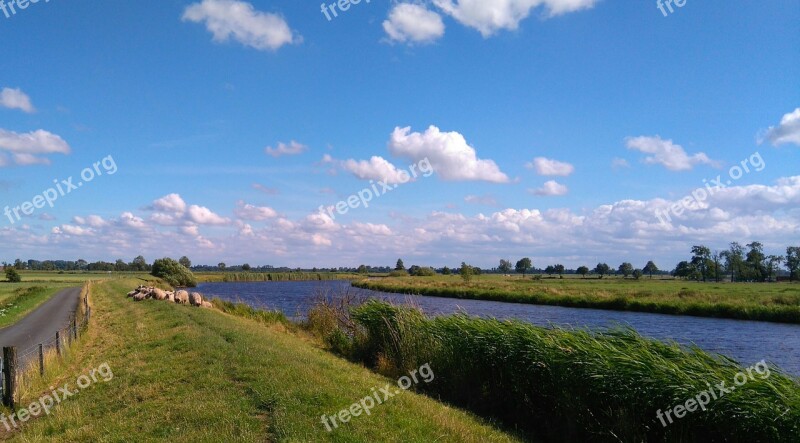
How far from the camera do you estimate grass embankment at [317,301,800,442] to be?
8484mm

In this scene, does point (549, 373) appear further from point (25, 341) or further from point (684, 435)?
point (25, 341)

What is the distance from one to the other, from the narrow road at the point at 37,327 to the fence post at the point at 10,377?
8.93 meters

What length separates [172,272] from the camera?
92188 millimetres

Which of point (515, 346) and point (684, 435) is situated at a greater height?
point (515, 346)

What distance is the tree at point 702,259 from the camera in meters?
130

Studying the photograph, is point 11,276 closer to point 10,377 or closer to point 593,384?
point 10,377

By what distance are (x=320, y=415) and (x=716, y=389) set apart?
259 inches

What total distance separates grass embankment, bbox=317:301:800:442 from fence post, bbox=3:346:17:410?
9.67 m

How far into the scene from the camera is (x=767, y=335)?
30.4 metres

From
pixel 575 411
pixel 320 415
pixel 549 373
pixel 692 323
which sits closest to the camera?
pixel 320 415

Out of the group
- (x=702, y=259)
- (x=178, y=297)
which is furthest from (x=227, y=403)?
(x=702, y=259)

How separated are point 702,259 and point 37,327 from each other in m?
141

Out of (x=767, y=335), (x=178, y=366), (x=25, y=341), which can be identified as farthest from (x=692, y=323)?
(x=25, y=341)

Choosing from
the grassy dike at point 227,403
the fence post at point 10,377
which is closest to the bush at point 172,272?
the grassy dike at point 227,403
